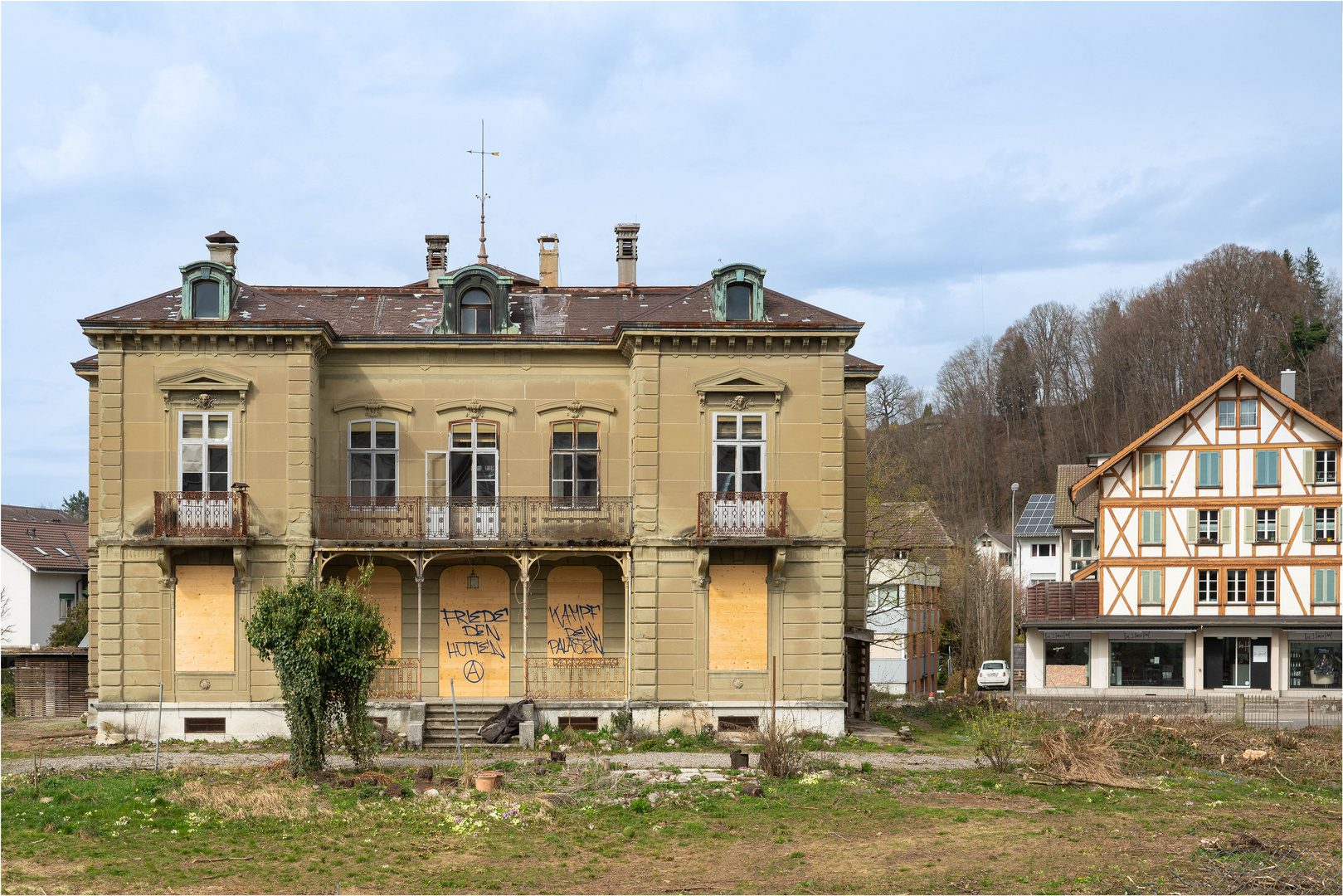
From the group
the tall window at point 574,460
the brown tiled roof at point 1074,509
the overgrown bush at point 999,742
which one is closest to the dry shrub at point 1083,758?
the overgrown bush at point 999,742

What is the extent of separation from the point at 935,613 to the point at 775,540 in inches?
1191

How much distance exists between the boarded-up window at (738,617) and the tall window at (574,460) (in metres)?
3.46

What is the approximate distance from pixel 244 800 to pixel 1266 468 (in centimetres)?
3585

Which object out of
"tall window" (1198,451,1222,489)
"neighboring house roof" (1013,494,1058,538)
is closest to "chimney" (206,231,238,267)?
"tall window" (1198,451,1222,489)

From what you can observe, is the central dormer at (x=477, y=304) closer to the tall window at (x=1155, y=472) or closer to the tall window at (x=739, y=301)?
the tall window at (x=739, y=301)

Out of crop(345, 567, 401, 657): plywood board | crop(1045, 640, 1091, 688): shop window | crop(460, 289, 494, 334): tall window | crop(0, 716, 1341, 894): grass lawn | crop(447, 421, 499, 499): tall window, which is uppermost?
crop(460, 289, 494, 334): tall window

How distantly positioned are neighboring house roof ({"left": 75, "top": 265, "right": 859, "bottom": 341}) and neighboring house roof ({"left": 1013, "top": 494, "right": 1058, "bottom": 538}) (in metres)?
32.8

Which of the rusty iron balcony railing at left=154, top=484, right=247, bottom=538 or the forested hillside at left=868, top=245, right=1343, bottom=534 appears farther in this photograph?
the forested hillside at left=868, top=245, right=1343, bottom=534

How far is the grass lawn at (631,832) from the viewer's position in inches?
503

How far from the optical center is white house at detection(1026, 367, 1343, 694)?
39250 mm

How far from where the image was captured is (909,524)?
40531mm

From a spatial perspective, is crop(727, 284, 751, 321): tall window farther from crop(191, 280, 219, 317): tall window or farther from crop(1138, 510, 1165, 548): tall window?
crop(1138, 510, 1165, 548): tall window

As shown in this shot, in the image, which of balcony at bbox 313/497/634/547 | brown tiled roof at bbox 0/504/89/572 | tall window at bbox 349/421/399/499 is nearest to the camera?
balcony at bbox 313/497/634/547

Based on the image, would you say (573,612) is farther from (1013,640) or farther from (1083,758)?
(1013,640)
